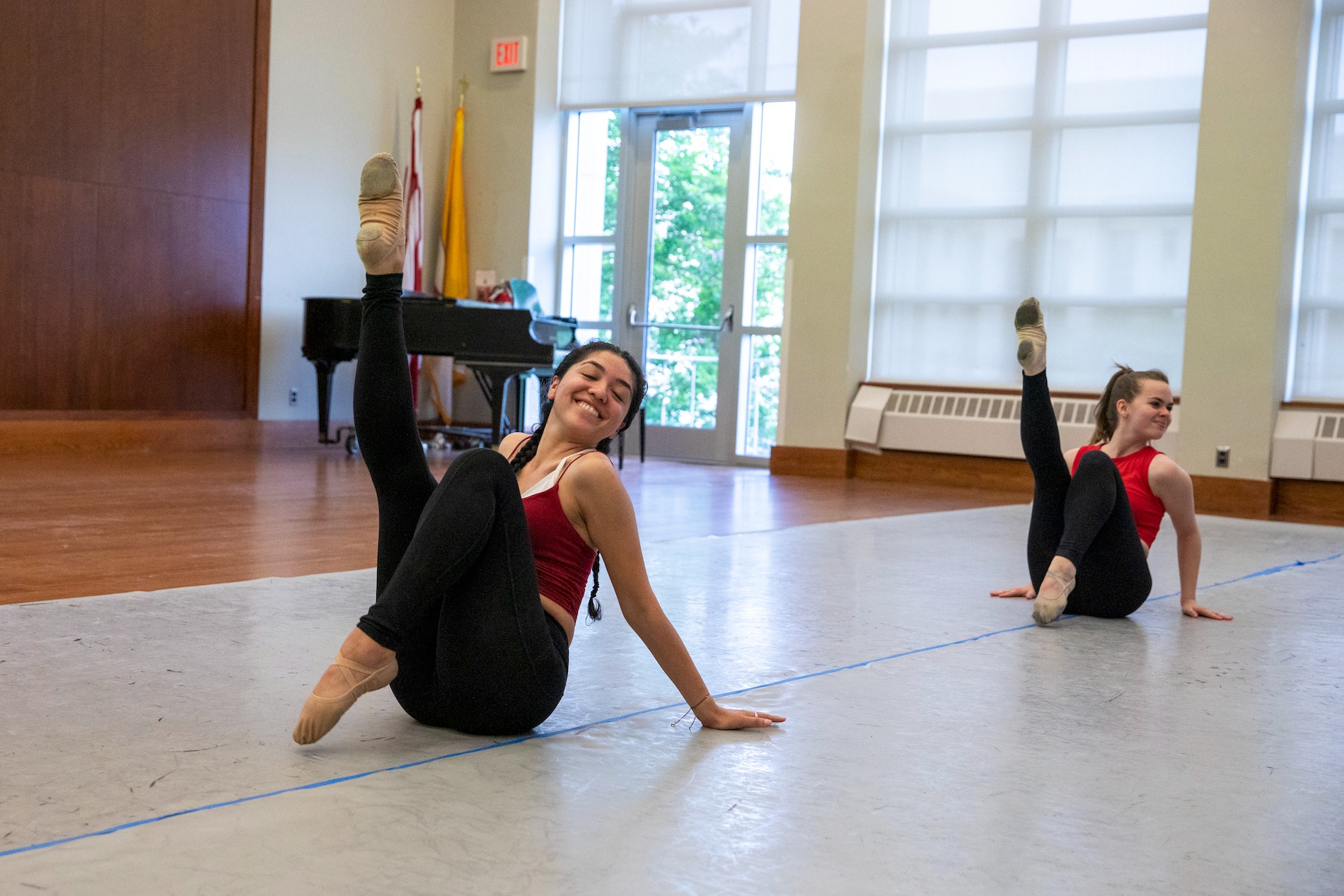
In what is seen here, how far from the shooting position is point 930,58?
7398 millimetres

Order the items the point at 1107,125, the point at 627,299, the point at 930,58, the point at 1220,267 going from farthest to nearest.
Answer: the point at 627,299 → the point at 930,58 → the point at 1107,125 → the point at 1220,267

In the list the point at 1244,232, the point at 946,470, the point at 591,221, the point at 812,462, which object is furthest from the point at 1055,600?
the point at 591,221

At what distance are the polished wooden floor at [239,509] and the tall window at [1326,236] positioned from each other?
66.5 inches

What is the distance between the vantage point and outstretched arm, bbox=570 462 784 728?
157 cm

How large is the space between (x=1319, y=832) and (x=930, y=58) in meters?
6.69

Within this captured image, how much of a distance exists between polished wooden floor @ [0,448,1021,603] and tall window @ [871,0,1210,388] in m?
1.01

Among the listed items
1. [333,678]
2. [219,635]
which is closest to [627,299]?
[219,635]

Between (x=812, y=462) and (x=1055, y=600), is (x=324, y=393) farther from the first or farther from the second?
(x=1055, y=600)

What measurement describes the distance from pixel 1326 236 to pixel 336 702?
6.29 metres

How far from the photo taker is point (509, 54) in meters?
8.46

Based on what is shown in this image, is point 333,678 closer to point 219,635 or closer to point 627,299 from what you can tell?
point 219,635

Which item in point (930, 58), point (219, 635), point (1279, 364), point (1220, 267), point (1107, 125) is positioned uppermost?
point (930, 58)

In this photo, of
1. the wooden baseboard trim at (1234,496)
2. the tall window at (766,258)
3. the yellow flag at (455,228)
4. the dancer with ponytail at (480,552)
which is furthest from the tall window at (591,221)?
the dancer with ponytail at (480,552)

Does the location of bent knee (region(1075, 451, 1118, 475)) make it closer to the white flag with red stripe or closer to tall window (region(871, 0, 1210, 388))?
tall window (region(871, 0, 1210, 388))
